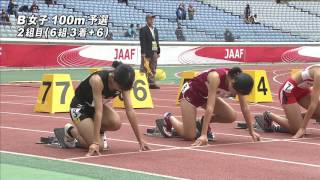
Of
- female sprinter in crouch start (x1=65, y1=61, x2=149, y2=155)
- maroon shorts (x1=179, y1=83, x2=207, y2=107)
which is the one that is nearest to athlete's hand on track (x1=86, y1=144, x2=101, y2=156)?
female sprinter in crouch start (x1=65, y1=61, x2=149, y2=155)

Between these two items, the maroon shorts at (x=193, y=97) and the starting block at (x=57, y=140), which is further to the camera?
the maroon shorts at (x=193, y=97)

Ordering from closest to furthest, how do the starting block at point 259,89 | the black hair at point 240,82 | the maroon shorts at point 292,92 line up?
the black hair at point 240,82, the maroon shorts at point 292,92, the starting block at point 259,89

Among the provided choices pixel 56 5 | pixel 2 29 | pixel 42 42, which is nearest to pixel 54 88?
pixel 42 42

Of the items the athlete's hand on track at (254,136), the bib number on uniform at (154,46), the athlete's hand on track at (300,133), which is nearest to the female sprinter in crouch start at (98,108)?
the athlete's hand on track at (254,136)

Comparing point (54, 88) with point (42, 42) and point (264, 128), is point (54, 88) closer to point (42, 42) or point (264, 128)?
point (264, 128)

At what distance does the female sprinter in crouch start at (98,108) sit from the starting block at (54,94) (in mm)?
4586

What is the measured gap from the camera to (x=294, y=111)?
10.4 metres

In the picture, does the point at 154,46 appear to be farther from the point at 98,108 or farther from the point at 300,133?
the point at 98,108

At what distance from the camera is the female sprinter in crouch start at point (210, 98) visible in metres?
8.87

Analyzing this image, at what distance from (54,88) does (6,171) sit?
6.19 m

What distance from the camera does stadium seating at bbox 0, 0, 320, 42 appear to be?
113 ft

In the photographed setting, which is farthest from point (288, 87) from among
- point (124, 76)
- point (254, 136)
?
point (124, 76)

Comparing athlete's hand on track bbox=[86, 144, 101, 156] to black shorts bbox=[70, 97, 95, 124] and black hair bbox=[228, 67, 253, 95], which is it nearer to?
black shorts bbox=[70, 97, 95, 124]

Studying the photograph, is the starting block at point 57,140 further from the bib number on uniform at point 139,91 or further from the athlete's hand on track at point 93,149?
the bib number on uniform at point 139,91
